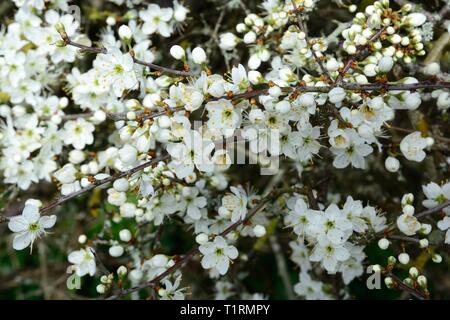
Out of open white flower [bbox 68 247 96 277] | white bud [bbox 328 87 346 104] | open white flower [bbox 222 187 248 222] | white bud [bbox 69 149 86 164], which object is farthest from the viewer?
white bud [bbox 69 149 86 164]

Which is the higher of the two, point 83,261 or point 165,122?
point 165,122

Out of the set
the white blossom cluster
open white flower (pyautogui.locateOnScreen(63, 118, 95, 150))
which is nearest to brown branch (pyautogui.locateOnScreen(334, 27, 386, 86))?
the white blossom cluster

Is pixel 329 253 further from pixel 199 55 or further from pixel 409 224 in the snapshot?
pixel 199 55

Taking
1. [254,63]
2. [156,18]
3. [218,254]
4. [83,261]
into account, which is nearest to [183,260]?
[218,254]

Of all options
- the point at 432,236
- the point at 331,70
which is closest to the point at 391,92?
the point at 331,70

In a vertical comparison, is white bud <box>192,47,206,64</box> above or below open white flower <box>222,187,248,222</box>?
above

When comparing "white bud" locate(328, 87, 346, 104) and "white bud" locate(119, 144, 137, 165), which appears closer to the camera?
"white bud" locate(328, 87, 346, 104)

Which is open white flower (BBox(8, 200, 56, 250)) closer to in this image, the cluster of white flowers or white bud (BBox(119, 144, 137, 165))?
white bud (BBox(119, 144, 137, 165))
